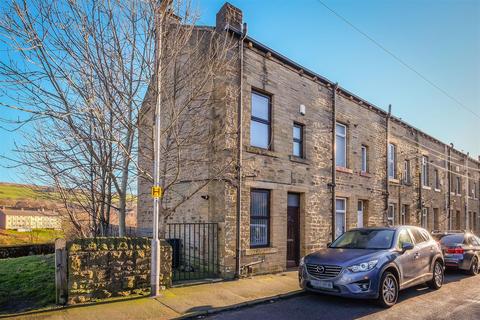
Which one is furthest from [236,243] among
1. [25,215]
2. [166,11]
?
[25,215]

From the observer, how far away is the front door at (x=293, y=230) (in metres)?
11.6

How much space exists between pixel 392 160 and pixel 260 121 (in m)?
11.0

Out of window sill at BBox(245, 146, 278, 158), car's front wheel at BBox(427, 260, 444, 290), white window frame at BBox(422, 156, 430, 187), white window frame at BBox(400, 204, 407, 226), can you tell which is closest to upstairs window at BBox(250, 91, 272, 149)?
window sill at BBox(245, 146, 278, 158)

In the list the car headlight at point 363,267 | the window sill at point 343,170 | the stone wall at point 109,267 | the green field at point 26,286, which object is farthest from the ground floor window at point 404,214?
the green field at point 26,286

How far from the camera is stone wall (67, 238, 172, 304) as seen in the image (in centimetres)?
635

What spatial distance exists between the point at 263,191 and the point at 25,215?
3969 cm

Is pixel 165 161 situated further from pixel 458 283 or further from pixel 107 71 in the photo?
pixel 458 283

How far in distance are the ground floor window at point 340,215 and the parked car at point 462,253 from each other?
3700mm

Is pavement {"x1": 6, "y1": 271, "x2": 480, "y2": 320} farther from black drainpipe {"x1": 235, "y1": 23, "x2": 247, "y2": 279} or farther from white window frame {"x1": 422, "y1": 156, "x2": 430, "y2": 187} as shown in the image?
white window frame {"x1": 422, "y1": 156, "x2": 430, "y2": 187}

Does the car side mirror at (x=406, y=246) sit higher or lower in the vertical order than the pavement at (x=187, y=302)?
higher

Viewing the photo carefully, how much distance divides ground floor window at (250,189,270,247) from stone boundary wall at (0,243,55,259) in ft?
41.4

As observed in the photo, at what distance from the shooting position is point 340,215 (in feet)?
45.9

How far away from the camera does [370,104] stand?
16.3 meters

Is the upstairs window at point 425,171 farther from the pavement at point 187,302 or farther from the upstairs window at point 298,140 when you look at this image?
the pavement at point 187,302
